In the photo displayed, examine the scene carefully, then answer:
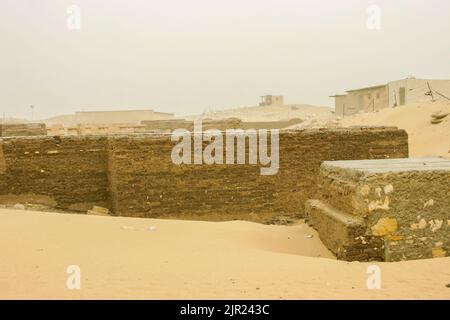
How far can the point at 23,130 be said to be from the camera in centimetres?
1736

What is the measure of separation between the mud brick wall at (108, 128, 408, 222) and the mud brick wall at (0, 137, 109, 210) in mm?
523

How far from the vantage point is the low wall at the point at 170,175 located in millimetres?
9523

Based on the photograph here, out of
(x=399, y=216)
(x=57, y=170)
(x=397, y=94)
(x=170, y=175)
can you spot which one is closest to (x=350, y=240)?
(x=399, y=216)

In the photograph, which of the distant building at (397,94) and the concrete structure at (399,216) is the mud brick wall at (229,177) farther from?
the distant building at (397,94)

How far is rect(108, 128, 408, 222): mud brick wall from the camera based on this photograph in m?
9.49

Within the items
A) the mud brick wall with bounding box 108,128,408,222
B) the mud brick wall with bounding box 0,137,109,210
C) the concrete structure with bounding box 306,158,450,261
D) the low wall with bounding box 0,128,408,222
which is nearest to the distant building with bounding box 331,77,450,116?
the mud brick wall with bounding box 108,128,408,222

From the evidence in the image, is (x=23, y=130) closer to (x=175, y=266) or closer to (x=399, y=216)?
(x=175, y=266)

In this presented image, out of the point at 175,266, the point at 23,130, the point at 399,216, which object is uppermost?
the point at 23,130

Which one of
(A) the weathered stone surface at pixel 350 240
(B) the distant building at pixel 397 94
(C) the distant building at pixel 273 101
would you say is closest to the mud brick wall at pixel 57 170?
(A) the weathered stone surface at pixel 350 240

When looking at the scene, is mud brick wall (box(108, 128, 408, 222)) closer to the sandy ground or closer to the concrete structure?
the sandy ground

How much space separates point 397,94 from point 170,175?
101 ft

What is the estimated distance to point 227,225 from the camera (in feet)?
28.0

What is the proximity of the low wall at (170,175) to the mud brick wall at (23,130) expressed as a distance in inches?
297
